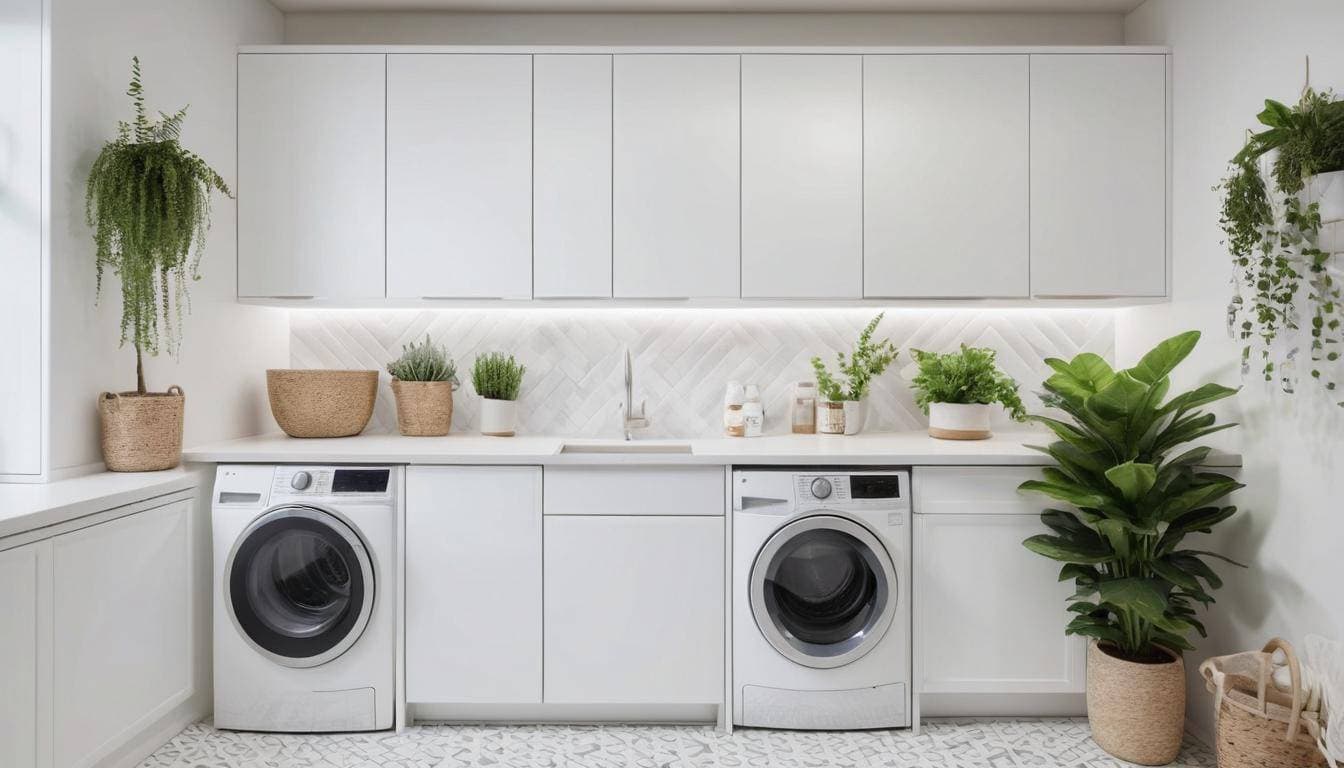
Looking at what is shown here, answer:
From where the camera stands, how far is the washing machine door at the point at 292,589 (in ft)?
7.82

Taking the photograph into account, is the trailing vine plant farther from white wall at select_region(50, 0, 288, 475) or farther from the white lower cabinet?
the white lower cabinet

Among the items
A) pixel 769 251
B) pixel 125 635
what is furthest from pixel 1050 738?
pixel 125 635

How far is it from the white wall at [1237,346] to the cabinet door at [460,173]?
241 centimetres

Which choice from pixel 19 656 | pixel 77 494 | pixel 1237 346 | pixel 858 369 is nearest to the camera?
pixel 19 656

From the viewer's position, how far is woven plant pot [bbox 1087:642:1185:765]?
2250mm

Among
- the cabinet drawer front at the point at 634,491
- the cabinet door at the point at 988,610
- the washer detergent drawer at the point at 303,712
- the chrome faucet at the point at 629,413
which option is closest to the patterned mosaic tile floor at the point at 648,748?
the washer detergent drawer at the point at 303,712

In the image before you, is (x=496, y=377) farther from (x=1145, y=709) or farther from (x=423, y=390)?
(x=1145, y=709)

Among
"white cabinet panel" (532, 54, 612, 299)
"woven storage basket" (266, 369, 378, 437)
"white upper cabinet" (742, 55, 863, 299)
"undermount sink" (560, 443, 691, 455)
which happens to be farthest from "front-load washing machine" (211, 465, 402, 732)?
"white upper cabinet" (742, 55, 863, 299)

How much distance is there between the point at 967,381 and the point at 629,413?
1309mm

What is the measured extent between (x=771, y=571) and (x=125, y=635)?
1.89m

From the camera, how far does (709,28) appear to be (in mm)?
3143

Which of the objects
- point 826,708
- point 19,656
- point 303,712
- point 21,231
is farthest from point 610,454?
point 21,231

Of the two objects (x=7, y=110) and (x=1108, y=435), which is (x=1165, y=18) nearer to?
(x=1108, y=435)

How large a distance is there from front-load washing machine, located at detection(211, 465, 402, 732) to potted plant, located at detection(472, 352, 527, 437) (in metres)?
0.59
